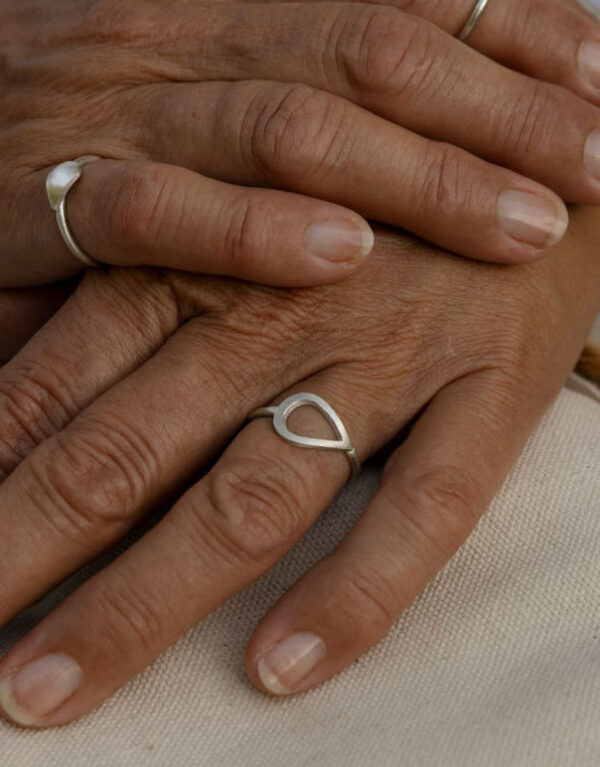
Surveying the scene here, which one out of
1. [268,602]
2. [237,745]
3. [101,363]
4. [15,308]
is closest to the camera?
[237,745]

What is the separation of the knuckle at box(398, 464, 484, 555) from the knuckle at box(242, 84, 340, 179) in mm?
306

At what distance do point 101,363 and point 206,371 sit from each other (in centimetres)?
11

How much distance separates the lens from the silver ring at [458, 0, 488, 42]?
97 cm

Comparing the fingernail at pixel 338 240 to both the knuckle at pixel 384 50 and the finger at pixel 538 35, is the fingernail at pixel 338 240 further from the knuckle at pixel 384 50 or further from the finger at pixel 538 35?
the finger at pixel 538 35

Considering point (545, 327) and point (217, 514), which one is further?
point (545, 327)

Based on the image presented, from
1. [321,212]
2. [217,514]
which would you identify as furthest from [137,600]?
[321,212]

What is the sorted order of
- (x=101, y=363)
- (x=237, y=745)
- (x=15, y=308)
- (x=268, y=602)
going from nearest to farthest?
(x=237, y=745) < (x=268, y=602) < (x=101, y=363) < (x=15, y=308)

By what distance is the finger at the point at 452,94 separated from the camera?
0.90 metres

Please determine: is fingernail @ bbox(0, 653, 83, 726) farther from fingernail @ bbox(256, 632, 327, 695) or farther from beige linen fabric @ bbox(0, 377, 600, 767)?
fingernail @ bbox(256, 632, 327, 695)

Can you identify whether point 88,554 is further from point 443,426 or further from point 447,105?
point 447,105

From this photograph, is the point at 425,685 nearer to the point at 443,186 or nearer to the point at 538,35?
the point at 443,186

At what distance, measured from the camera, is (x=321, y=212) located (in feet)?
2.73

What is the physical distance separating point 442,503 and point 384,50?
0.44 meters

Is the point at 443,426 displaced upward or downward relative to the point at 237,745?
upward
